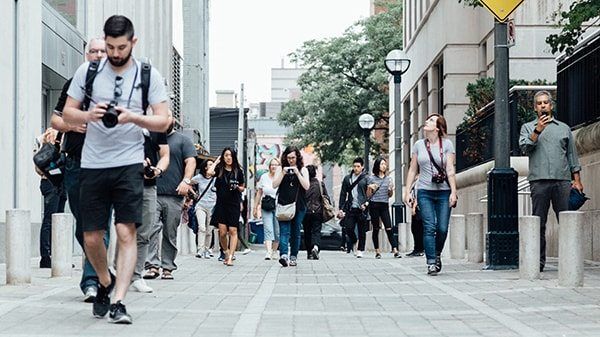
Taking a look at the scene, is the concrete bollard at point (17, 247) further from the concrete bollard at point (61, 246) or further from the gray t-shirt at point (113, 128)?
the gray t-shirt at point (113, 128)

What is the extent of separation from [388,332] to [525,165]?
Result: 14673 mm

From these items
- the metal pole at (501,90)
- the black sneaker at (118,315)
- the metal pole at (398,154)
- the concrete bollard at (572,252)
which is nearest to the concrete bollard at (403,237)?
the metal pole at (398,154)

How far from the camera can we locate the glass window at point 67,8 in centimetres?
2267

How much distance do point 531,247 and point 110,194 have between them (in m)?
5.16

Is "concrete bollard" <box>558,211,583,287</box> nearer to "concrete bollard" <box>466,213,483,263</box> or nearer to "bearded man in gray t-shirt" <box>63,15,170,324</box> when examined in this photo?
"bearded man in gray t-shirt" <box>63,15,170,324</box>

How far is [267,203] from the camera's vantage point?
20625 mm

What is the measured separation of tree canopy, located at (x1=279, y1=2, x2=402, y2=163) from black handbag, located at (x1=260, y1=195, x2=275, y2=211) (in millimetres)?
37384

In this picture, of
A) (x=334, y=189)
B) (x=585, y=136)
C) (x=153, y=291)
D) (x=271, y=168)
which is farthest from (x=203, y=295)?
(x=334, y=189)

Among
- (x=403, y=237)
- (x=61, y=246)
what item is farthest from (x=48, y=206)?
(x=403, y=237)

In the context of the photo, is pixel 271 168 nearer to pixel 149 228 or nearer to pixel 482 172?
pixel 482 172

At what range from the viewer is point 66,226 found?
13242mm

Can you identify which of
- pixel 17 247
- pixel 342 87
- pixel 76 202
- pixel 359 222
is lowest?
pixel 17 247

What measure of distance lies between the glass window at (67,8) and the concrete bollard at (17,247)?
11.1 metres

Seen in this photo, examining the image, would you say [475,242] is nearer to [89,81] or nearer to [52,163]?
[52,163]
